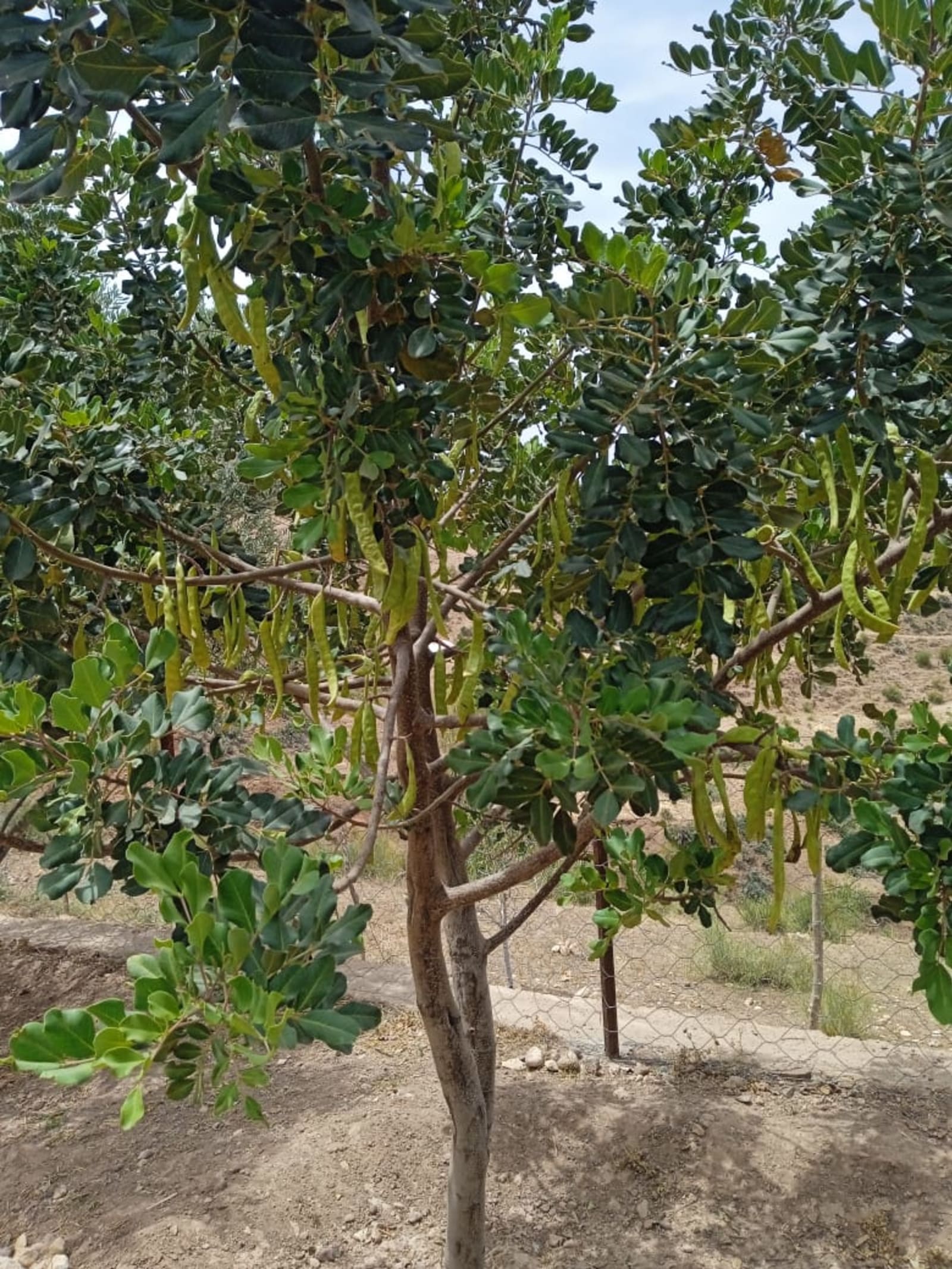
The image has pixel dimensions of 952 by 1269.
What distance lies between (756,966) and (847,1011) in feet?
2.86

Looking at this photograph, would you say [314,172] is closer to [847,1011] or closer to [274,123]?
[274,123]

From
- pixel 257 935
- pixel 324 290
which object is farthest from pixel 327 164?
pixel 257 935

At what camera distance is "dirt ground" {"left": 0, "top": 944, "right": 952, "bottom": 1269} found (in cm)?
237

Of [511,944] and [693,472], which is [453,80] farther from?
[511,944]

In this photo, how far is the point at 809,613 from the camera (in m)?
1.59

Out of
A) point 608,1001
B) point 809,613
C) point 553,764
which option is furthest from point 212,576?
point 608,1001

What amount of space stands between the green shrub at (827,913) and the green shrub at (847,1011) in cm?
120

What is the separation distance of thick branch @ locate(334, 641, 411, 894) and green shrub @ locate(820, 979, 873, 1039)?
2.73m

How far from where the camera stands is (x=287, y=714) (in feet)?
7.85

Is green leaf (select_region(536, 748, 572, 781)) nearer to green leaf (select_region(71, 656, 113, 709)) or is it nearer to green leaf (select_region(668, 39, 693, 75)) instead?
green leaf (select_region(71, 656, 113, 709))

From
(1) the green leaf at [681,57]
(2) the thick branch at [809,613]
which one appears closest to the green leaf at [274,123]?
(2) the thick branch at [809,613]

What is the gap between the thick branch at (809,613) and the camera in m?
1.55

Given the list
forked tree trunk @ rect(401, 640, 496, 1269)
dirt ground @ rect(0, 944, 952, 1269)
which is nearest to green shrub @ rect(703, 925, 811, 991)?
dirt ground @ rect(0, 944, 952, 1269)

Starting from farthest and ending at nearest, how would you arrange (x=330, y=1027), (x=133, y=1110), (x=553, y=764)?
(x=553, y=764)
(x=330, y=1027)
(x=133, y=1110)
